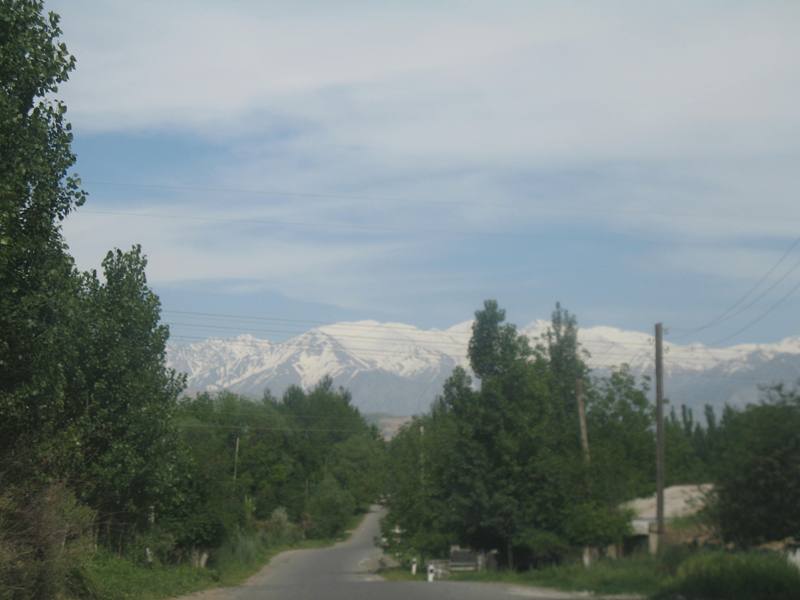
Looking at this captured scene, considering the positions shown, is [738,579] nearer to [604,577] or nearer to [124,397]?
[604,577]

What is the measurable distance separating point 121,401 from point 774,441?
1763cm

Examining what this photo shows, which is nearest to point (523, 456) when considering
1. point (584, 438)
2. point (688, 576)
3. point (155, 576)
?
point (584, 438)

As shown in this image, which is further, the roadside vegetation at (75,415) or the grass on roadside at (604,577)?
the grass on roadside at (604,577)

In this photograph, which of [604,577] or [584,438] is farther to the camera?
[584,438]

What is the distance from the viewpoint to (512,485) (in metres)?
43.6

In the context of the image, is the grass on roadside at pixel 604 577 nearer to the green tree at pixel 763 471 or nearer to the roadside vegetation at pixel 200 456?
the roadside vegetation at pixel 200 456

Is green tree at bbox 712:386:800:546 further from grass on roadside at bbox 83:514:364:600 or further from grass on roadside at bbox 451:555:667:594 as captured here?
grass on roadside at bbox 83:514:364:600

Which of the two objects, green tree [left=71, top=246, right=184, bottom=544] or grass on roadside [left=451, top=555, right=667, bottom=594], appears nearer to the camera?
green tree [left=71, top=246, right=184, bottom=544]

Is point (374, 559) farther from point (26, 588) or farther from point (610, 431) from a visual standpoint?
point (26, 588)

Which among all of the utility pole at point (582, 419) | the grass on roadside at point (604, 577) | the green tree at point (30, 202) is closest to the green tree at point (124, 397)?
the green tree at point (30, 202)

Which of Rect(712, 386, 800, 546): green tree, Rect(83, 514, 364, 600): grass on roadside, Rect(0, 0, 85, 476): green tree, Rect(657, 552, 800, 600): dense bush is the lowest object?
Rect(83, 514, 364, 600): grass on roadside

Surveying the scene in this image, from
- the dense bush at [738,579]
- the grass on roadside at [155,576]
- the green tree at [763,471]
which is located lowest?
the grass on roadside at [155,576]

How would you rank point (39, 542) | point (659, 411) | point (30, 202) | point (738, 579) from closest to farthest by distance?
1. point (30, 202)
2. point (39, 542)
3. point (738, 579)
4. point (659, 411)

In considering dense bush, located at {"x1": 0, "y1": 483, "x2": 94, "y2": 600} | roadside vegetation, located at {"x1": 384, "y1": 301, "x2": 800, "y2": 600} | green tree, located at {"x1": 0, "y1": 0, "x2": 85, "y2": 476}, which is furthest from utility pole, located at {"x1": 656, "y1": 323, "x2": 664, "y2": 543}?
green tree, located at {"x1": 0, "y1": 0, "x2": 85, "y2": 476}
